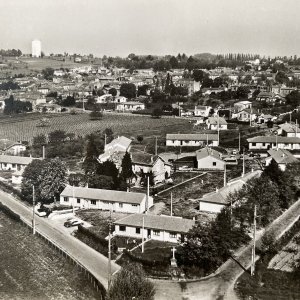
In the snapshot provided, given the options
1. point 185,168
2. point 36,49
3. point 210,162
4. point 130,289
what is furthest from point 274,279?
point 36,49

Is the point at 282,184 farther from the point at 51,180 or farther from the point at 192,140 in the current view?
the point at 192,140

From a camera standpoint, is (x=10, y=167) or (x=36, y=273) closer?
(x=36, y=273)

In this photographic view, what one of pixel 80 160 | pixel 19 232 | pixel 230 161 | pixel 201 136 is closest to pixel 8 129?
pixel 80 160

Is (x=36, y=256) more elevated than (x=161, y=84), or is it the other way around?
(x=161, y=84)

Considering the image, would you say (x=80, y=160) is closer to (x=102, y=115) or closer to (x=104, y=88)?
(x=102, y=115)

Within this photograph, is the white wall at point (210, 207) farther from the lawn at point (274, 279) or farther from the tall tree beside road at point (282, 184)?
the lawn at point (274, 279)

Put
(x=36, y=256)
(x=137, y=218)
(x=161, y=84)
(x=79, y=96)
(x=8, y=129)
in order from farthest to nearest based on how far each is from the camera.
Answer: (x=161, y=84) < (x=79, y=96) < (x=8, y=129) < (x=137, y=218) < (x=36, y=256)

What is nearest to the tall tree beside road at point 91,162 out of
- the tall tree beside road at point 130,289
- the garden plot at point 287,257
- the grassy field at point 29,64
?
the garden plot at point 287,257

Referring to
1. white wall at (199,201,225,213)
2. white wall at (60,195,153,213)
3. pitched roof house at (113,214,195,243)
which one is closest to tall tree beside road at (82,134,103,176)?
white wall at (60,195,153,213)
